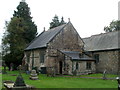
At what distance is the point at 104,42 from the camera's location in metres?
38.5

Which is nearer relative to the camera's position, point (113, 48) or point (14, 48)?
point (113, 48)

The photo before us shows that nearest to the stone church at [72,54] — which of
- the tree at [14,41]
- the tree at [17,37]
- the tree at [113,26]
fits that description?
the tree at [14,41]

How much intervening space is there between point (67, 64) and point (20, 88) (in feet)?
68.1

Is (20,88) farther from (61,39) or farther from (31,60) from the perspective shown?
(31,60)

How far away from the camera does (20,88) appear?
1269 centimetres

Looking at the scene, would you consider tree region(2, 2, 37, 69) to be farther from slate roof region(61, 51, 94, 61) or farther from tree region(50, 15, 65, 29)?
tree region(50, 15, 65, 29)

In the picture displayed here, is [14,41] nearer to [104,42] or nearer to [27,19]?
[27,19]

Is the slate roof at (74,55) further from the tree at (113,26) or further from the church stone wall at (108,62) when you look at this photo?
the tree at (113,26)

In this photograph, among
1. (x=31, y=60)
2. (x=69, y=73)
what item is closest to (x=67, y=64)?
(x=69, y=73)

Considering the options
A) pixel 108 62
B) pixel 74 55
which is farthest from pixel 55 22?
pixel 108 62

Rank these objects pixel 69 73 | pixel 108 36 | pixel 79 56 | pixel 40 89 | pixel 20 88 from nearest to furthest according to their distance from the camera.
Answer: pixel 20 88, pixel 40 89, pixel 69 73, pixel 79 56, pixel 108 36

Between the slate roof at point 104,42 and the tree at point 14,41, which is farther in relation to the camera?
the tree at point 14,41

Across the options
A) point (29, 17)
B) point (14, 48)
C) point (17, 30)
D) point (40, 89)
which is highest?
point (29, 17)

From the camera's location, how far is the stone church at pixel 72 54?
111ft
